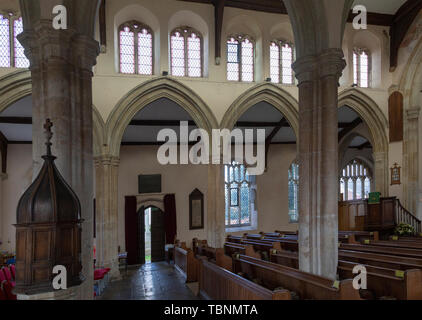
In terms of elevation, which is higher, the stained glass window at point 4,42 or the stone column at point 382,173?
the stained glass window at point 4,42

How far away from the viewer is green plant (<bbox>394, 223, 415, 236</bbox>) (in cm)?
1091

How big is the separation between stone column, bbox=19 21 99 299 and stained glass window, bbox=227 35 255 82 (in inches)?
311

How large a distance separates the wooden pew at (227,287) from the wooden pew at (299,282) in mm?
546

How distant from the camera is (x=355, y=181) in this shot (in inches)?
709

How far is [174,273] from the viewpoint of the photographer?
Result: 399 inches

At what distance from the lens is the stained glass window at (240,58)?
38.3 ft

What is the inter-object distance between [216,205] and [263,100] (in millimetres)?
4024

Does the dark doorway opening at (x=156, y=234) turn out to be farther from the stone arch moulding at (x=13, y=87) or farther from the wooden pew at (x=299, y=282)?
the wooden pew at (x=299, y=282)

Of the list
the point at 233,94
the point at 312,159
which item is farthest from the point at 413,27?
the point at 312,159

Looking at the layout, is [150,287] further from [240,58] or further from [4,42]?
[4,42]

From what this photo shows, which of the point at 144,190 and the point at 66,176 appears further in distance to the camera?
the point at 144,190

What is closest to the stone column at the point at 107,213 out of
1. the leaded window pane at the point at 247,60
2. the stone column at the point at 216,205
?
the stone column at the point at 216,205

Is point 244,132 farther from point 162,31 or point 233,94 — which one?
point 162,31

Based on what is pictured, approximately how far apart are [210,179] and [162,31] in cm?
511
